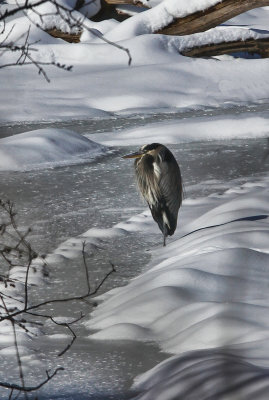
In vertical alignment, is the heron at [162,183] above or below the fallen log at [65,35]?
above

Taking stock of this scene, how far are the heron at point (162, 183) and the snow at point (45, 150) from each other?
2550mm

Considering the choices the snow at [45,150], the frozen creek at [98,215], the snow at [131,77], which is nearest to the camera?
the frozen creek at [98,215]

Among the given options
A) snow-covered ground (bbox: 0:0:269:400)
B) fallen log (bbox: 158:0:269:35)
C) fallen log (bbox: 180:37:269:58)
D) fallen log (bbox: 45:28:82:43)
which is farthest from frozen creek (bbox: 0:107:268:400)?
fallen log (bbox: 45:28:82:43)

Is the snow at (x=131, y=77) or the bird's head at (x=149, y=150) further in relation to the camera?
the snow at (x=131, y=77)

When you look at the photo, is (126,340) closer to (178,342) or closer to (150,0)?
(178,342)

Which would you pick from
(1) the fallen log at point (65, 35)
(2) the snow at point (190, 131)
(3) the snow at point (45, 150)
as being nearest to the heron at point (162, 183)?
(3) the snow at point (45, 150)

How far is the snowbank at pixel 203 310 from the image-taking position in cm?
296

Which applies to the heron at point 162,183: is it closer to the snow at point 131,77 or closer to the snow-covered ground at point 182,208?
the snow-covered ground at point 182,208

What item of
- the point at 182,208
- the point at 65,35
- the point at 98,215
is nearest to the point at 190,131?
the point at 182,208

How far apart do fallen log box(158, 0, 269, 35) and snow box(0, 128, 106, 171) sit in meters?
5.08

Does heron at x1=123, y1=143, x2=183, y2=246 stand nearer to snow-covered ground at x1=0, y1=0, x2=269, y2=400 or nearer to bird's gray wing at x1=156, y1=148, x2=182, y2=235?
bird's gray wing at x1=156, y1=148, x2=182, y2=235

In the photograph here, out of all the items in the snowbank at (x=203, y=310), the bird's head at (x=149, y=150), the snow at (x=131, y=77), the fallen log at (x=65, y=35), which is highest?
the bird's head at (x=149, y=150)

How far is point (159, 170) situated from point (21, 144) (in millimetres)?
3157

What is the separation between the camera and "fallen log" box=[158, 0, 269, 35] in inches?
525
